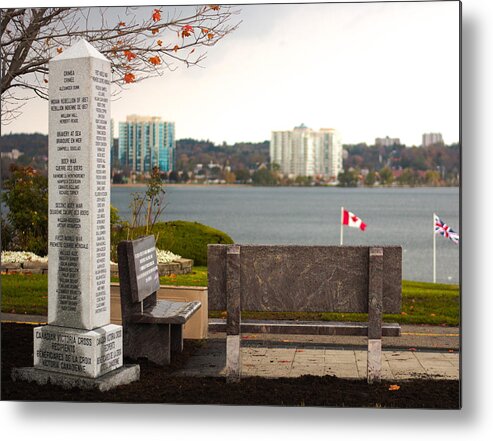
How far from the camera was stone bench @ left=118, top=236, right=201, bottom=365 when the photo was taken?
7605 mm

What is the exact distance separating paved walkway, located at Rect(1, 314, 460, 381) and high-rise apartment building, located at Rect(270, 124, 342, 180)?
150ft

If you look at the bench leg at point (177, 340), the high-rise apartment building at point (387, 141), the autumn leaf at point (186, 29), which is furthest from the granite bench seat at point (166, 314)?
the high-rise apartment building at point (387, 141)

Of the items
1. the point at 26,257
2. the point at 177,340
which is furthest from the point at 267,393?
the point at 26,257

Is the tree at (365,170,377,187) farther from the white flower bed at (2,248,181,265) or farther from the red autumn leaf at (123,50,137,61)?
the red autumn leaf at (123,50,137,61)

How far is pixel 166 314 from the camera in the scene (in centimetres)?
782

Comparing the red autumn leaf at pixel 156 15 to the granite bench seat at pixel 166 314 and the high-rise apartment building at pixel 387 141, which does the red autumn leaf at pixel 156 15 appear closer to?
the granite bench seat at pixel 166 314

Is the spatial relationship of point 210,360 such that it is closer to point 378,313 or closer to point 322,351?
point 322,351

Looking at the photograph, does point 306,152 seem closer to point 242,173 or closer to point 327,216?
point 242,173

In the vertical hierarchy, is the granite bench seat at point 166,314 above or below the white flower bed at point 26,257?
below

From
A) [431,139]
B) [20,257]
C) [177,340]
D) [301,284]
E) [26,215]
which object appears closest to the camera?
[301,284]

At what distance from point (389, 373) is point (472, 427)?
910 mm

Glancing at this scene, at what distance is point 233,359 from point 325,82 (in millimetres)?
68471

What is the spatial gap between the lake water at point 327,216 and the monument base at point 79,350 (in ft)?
109

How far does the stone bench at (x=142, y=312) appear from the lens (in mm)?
7605
